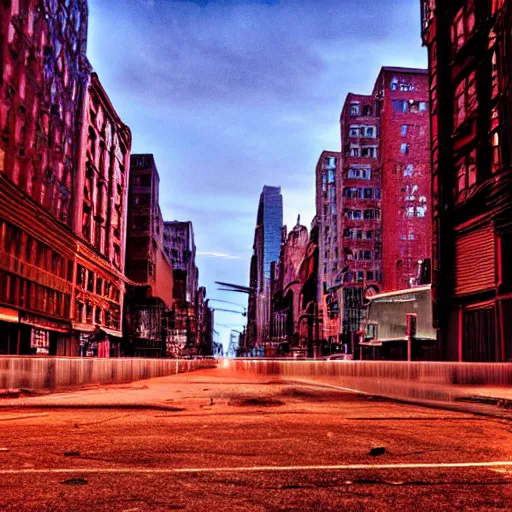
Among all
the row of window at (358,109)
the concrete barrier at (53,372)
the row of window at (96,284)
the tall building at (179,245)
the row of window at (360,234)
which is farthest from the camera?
the tall building at (179,245)

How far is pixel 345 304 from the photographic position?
3258 inches

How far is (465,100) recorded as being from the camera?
30.4 meters

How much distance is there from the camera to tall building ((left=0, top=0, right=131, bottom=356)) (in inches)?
1346

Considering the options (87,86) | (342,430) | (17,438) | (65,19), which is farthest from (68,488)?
(87,86)

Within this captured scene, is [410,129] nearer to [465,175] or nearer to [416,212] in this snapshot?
[416,212]

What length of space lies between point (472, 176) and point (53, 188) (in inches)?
1075

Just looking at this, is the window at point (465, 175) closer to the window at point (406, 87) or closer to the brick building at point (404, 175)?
the brick building at point (404, 175)

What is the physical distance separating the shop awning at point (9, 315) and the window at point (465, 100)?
970 inches

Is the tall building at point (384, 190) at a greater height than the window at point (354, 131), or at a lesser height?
lesser

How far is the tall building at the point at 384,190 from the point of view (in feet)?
268

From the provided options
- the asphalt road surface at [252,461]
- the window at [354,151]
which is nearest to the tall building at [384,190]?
the window at [354,151]

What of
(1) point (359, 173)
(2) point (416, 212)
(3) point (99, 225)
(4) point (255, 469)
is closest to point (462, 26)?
(4) point (255, 469)

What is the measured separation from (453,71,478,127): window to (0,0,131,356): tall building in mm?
22518

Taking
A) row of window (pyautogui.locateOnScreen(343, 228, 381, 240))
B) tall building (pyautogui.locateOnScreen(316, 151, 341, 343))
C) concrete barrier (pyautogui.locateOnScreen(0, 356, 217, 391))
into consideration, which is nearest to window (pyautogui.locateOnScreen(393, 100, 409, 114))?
tall building (pyautogui.locateOnScreen(316, 151, 341, 343))
